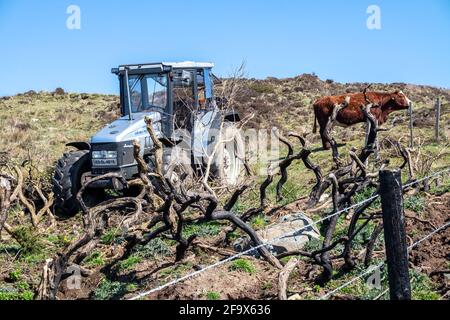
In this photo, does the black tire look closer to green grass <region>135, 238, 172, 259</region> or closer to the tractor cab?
the tractor cab

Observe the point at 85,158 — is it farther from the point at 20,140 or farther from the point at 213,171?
the point at 20,140

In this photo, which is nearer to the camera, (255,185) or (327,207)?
(327,207)

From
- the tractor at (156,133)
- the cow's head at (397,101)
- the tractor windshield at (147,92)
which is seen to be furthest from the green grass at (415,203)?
the cow's head at (397,101)

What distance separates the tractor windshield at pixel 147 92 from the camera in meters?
10.2

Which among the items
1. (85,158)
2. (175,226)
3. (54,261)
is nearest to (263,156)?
(85,158)

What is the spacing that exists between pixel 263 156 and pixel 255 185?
591 cm

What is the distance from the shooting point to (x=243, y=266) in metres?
6.23

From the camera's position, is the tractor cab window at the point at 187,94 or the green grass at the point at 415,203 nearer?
the green grass at the point at 415,203

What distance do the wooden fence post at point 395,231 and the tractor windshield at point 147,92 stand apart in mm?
6808

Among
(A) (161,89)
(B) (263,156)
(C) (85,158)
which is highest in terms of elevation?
(A) (161,89)

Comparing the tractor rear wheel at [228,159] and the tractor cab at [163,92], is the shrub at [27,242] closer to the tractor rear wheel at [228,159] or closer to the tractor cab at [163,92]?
the tractor cab at [163,92]

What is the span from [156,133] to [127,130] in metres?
0.57

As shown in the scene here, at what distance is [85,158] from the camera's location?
396 inches
